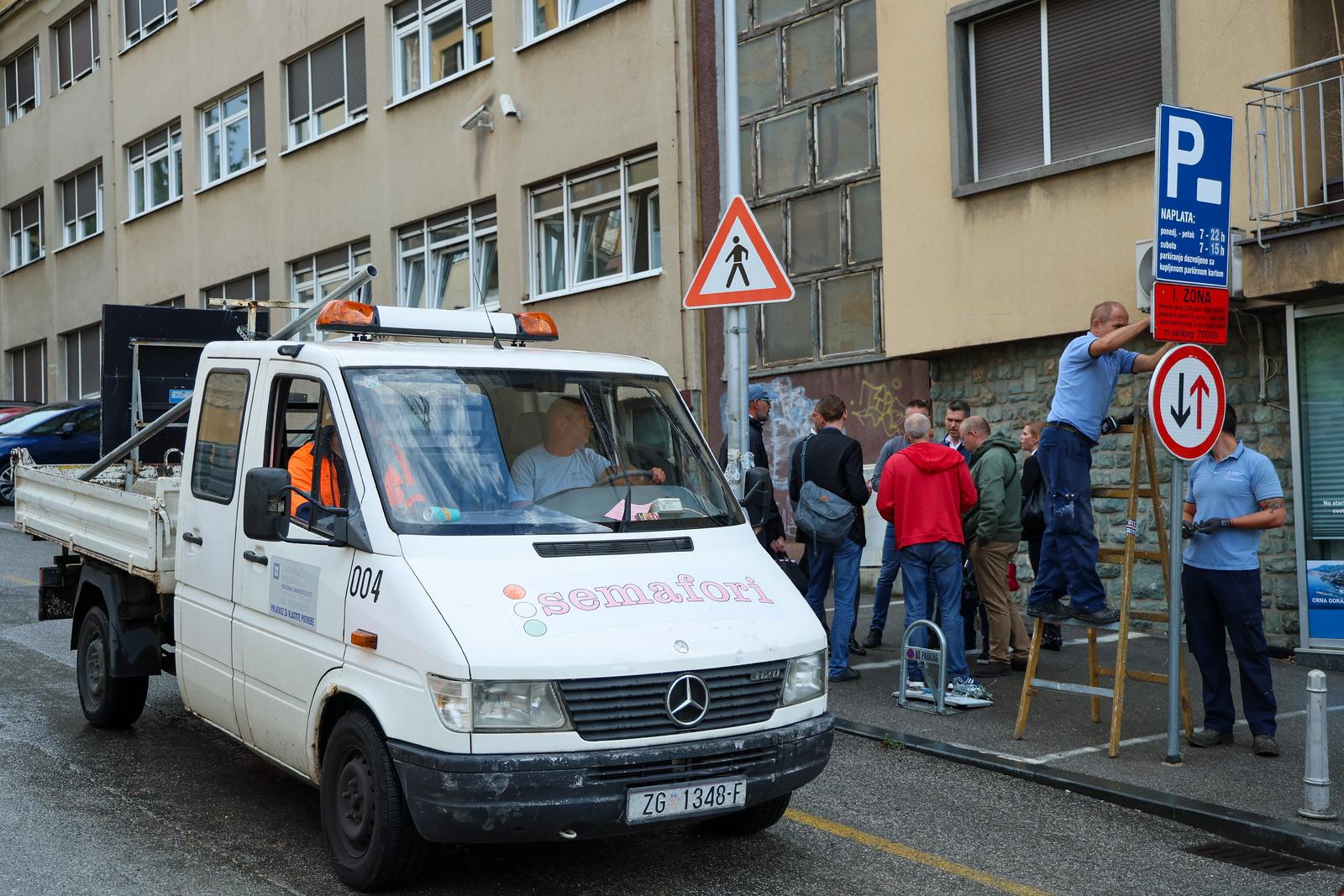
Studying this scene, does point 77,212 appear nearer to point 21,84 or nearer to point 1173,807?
point 21,84

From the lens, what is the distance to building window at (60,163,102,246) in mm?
32375

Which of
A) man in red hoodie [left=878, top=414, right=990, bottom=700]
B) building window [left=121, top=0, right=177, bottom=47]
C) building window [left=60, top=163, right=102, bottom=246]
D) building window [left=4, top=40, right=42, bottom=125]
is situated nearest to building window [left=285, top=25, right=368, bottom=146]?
building window [left=121, top=0, right=177, bottom=47]

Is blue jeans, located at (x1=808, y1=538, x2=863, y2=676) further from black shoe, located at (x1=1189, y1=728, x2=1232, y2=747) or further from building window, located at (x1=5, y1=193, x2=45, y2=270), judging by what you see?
building window, located at (x1=5, y1=193, x2=45, y2=270)

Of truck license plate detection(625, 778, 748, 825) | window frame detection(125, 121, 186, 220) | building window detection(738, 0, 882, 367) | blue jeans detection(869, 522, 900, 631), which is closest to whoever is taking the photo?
truck license plate detection(625, 778, 748, 825)

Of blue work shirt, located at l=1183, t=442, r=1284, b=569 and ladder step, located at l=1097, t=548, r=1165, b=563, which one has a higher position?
blue work shirt, located at l=1183, t=442, r=1284, b=569

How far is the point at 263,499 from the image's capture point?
5371 mm

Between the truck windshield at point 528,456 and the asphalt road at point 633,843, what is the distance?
1.35 metres

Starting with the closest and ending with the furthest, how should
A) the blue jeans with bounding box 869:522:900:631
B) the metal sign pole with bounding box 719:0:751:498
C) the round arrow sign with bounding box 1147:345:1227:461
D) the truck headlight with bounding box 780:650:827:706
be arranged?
the truck headlight with bounding box 780:650:827:706 < the round arrow sign with bounding box 1147:345:1227:461 < the metal sign pole with bounding box 719:0:751:498 < the blue jeans with bounding box 869:522:900:631

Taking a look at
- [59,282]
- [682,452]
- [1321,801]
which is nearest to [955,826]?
[1321,801]

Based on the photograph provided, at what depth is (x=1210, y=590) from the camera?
7559 mm

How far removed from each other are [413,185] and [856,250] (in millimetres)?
9384

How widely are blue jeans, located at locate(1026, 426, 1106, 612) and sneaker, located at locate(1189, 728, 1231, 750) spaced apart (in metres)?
0.91

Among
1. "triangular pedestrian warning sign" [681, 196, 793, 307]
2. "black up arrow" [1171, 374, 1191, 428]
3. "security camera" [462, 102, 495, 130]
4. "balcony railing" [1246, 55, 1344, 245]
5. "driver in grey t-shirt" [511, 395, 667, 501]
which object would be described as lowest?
"driver in grey t-shirt" [511, 395, 667, 501]

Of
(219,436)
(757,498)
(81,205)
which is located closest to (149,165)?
(81,205)
